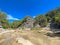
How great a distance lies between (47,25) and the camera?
4753 centimetres

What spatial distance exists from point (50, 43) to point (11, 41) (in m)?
4.89

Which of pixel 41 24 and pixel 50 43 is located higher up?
pixel 41 24

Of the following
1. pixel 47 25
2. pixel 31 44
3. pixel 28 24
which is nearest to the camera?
pixel 31 44

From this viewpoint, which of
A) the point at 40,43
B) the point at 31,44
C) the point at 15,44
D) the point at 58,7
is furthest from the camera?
the point at 58,7

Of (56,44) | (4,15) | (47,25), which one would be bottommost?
(56,44)

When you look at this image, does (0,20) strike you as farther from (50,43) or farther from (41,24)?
(50,43)

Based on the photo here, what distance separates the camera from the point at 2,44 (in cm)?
1412

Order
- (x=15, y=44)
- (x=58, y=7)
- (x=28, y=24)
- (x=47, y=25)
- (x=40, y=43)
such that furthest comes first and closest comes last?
(x=58, y=7), (x=28, y=24), (x=47, y=25), (x=40, y=43), (x=15, y=44)

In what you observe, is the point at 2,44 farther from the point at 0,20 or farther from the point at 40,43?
the point at 0,20

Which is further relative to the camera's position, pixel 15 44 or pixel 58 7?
pixel 58 7

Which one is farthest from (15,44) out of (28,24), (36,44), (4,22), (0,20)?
(4,22)

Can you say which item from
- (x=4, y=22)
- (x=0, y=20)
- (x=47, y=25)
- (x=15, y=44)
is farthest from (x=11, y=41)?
(x=4, y=22)

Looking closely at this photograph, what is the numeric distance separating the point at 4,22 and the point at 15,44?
46252mm

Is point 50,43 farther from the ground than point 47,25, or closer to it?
closer to it
